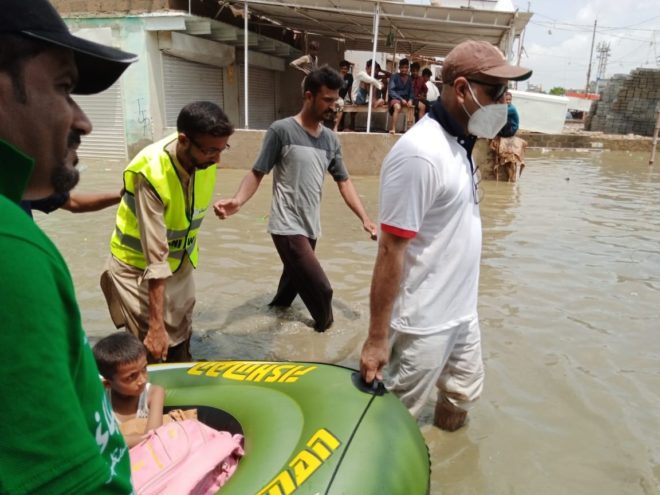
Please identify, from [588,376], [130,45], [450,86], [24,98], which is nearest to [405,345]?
[450,86]

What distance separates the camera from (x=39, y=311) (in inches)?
25.6

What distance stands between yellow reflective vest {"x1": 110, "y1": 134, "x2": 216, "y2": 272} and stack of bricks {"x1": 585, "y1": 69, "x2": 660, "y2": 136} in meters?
31.7

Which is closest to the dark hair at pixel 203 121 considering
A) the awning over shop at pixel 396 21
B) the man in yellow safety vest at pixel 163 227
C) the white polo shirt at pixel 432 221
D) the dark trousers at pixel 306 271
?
the man in yellow safety vest at pixel 163 227

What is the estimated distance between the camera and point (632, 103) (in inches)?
1157

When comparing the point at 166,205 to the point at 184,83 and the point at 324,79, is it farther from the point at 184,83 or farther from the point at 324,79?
the point at 184,83

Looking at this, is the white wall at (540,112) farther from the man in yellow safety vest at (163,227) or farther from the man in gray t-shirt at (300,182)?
the man in yellow safety vest at (163,227)

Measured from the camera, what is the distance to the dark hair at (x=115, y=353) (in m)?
2.25

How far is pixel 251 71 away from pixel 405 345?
53.2 ft

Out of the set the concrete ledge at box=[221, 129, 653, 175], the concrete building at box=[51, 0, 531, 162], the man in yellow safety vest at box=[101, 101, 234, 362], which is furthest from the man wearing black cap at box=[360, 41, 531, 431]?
the concrete building at box=[51, 0, 531, 162]

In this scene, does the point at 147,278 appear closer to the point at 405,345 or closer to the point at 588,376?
the point at 405,345

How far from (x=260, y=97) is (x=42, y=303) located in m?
18.2

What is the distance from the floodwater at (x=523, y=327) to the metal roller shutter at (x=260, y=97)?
8649 mm

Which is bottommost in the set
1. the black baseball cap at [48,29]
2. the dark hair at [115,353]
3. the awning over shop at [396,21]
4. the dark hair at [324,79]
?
the dark hair at [115,353]

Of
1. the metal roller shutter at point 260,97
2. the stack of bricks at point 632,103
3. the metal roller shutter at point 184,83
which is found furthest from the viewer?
the stack of bricks at point 632,103
